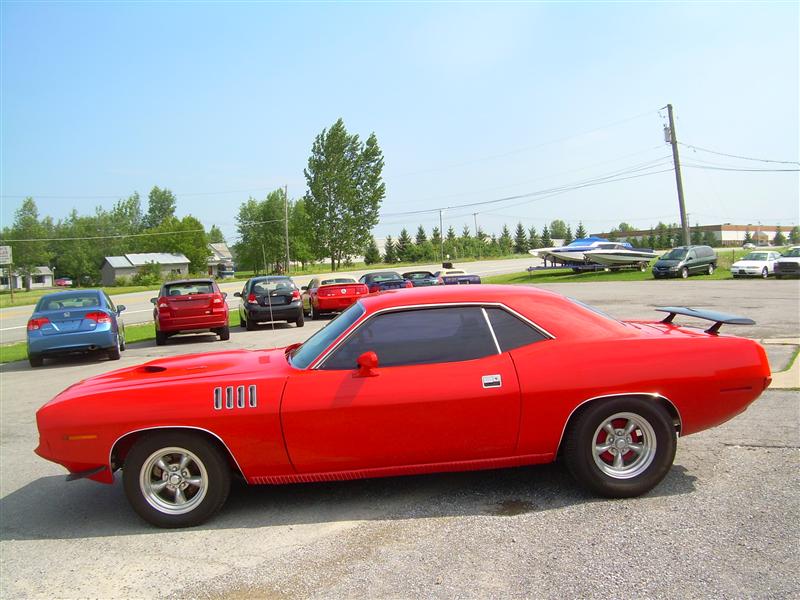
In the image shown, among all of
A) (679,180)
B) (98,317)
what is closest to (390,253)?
(679,180)

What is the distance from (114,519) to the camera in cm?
428

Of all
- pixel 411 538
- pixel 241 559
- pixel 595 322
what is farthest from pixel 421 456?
pixel 595 322

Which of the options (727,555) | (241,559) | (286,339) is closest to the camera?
(727,555)

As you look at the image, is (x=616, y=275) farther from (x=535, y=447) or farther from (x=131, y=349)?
(x=535, y=447)

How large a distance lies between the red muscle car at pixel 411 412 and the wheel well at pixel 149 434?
0.01m

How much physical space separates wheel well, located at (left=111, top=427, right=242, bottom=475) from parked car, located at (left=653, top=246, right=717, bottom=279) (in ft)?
116

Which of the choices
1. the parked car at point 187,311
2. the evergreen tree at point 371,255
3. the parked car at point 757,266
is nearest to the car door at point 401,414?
the parked car at point 187,311

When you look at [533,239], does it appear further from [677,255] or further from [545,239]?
[677,255]

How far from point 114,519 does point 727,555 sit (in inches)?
152

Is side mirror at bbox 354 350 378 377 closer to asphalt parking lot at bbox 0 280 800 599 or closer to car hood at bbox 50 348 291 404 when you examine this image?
car hood at bbox 50 348 291 404

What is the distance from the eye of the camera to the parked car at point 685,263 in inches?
1384

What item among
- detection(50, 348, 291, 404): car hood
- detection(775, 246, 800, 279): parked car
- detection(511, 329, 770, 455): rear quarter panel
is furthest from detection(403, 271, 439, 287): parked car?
detection(511, 329, 770, 455): rear quarter panel

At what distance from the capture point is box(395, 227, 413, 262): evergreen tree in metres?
97.5

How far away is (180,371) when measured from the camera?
14.7ft
